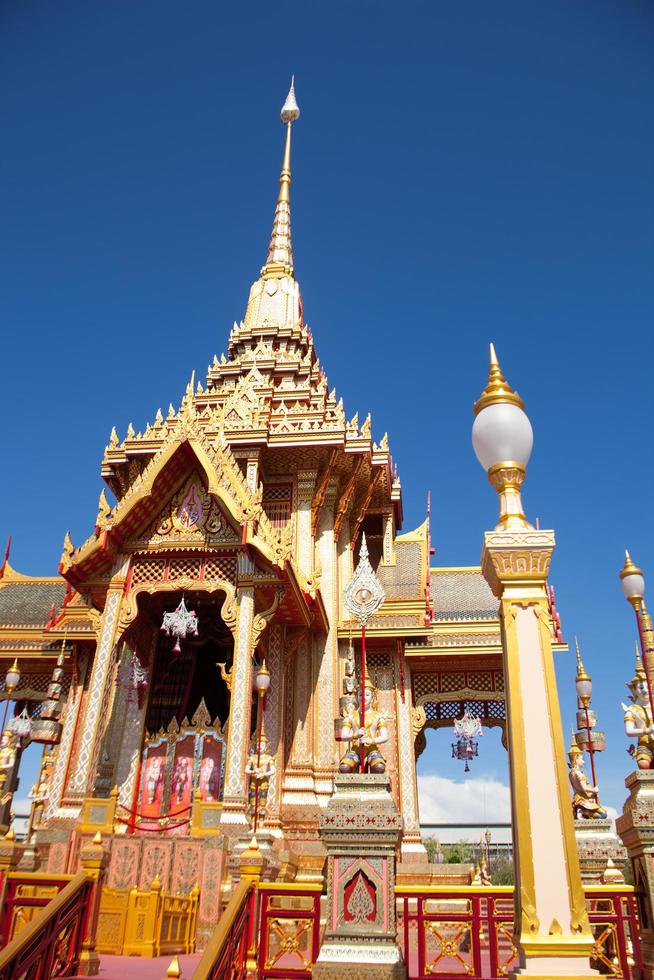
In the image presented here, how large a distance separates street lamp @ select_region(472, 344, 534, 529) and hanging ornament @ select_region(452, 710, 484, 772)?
12.9 meters

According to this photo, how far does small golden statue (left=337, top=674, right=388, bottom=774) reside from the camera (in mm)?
6305

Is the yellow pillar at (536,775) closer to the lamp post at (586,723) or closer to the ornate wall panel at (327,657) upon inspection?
the lamp post at (586,723)

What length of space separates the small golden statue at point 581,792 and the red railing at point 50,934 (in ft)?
21.3

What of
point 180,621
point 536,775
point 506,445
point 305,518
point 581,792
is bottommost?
point 536,775

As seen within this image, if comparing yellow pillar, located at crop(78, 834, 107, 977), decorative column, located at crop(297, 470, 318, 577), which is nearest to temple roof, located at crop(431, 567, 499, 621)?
decorative column, located at crop(297, 470, 318, 577)

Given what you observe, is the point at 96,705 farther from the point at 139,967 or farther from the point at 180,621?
the point at 139,967

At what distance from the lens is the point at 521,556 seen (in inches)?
171

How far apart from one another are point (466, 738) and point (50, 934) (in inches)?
437

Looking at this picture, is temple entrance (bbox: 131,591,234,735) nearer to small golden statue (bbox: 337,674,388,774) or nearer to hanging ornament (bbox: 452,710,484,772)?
hanging ornament (bbox: 452,710,484,772)

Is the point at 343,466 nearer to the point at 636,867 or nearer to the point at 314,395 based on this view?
the point at 314,395

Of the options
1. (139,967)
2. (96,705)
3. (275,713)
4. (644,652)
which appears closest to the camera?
(644,652)

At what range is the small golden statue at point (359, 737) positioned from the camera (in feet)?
20.7

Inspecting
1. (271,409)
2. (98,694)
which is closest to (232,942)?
(98,694)

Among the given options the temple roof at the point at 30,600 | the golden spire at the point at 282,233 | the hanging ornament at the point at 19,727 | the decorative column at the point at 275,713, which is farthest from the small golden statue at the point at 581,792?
the golden spire at the point at 282,233
